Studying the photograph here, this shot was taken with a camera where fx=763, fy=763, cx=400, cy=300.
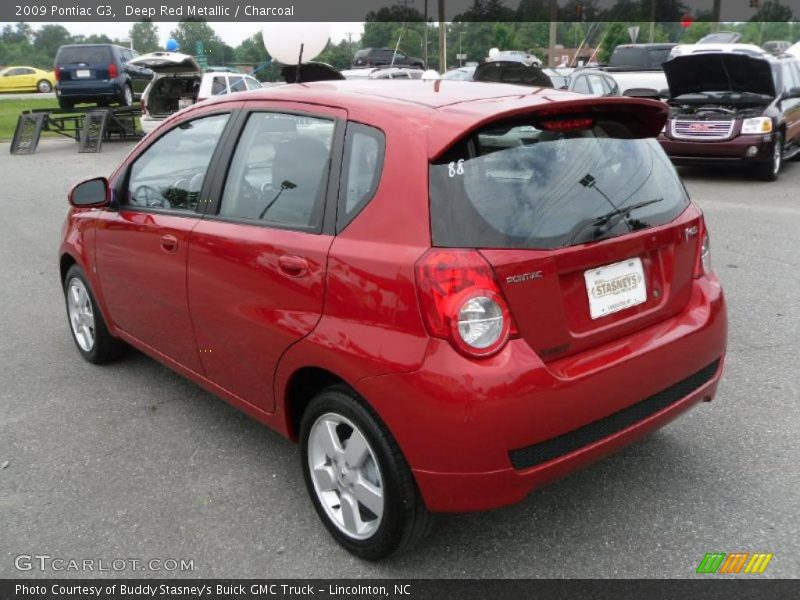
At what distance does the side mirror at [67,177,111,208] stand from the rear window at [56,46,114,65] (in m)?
19.5

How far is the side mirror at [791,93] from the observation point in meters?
11.7

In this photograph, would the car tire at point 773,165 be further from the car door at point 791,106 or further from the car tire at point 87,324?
the car tire at point 87,324

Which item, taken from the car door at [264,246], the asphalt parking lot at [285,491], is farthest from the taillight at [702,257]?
the car door at [264,246]

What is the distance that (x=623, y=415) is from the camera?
2.66 m

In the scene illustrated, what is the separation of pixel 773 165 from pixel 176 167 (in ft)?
33.3

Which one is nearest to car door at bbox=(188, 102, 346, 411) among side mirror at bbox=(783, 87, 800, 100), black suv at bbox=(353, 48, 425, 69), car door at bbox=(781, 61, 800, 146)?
car door at bbox=(781, 61, 800, 146)

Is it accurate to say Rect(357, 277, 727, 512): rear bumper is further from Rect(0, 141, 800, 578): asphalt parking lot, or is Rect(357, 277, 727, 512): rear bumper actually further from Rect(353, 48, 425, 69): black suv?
Rect(353, 48, 425, 69): black suv

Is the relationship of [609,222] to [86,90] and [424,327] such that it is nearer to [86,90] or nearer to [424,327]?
[424,327]

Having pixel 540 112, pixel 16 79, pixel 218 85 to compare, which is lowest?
pixel 16 79

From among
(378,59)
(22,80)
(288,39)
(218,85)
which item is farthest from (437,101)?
(22,80)

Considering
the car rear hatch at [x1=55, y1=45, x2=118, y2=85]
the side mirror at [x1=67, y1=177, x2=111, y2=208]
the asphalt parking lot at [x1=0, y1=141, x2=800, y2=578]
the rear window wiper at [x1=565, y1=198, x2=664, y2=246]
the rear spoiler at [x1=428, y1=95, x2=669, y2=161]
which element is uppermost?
the car rear hatch at [x1=55, y1=45, x2=118, y2=85]

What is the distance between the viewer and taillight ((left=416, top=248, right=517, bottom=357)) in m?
2.35

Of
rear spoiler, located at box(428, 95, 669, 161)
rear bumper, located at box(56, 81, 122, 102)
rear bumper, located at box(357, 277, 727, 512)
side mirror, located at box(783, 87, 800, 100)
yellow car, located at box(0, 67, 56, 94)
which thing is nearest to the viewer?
rear bumper, located at box(357, 277, 727, 512)

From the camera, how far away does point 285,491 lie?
10.8 ft
